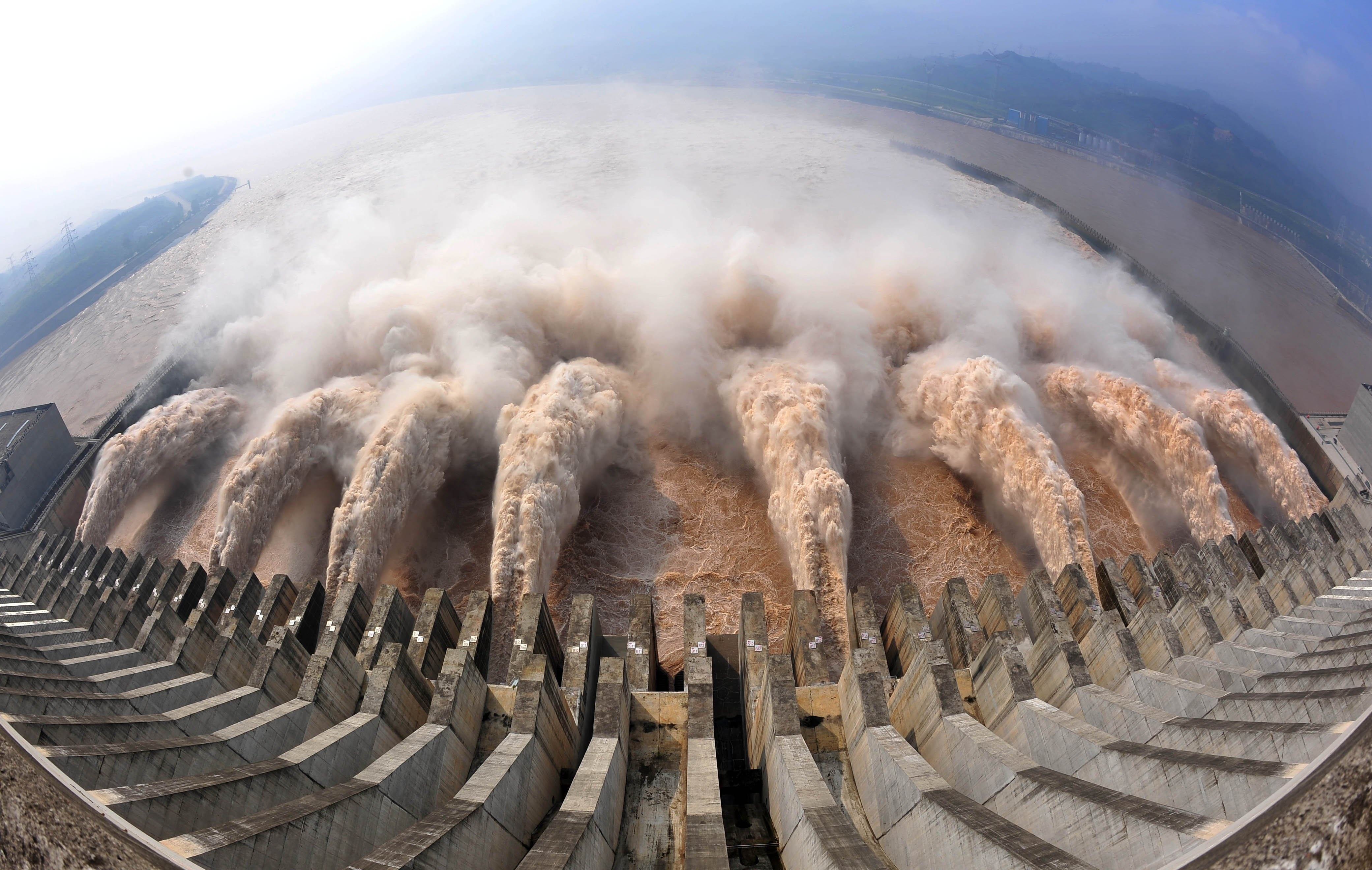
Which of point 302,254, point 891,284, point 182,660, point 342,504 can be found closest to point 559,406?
point 342,504

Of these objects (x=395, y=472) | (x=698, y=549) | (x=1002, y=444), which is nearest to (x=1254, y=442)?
(x=1002, y=444)

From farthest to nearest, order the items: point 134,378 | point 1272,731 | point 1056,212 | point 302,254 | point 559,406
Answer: point 1056,212, point 302,254, point 134,378, point 559,406, point 1272,731

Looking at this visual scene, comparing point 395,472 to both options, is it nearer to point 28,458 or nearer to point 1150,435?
point 28,458

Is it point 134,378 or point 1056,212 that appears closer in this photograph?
point 134,378

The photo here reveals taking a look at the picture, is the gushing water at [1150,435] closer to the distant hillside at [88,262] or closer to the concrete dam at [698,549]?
the concrete dam at [698,549]

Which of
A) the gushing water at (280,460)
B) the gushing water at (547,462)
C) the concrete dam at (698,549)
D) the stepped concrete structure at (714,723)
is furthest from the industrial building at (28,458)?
the gushing water at (547,462)

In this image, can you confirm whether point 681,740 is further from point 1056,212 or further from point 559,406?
point 1056,212
